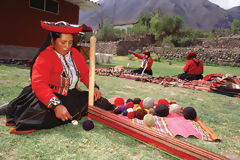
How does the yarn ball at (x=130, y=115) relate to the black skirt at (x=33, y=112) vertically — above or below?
below

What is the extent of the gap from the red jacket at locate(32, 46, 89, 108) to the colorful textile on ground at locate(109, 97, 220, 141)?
1.18 meters

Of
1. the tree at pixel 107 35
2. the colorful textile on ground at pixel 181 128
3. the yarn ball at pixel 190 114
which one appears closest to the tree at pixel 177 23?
the tree at pixel 107 35

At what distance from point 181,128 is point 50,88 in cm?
203

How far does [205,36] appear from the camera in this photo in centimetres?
3169

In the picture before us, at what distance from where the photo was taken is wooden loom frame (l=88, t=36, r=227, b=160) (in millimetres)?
1755

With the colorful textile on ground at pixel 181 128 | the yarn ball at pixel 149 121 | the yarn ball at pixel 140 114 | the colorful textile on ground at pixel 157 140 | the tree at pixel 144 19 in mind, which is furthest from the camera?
the tree at pixel 144 19

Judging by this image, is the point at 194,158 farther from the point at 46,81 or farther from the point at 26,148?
the point at 46,81

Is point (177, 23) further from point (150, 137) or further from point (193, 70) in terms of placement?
point (150, 137)

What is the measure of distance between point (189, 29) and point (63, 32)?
35.2 m

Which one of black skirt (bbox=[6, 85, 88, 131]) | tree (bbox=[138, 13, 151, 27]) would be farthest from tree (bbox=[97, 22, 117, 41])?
black skirt (bbox=[6, 85, 88, 131])

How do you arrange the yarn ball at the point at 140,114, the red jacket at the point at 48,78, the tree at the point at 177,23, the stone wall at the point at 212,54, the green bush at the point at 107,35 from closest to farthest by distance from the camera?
the red jacket at the point at 48,78 < the yarn ball at the point at 140,114 < the stone wall at the point at 212,54 < the tree at the point at 177,23 < the green bush at the point at 107,35

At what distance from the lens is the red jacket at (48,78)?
2309 millimetres

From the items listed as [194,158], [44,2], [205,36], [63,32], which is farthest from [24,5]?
[205,36]

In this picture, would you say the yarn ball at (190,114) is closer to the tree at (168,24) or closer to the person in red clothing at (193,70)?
the person in red clothing at (193,70)
